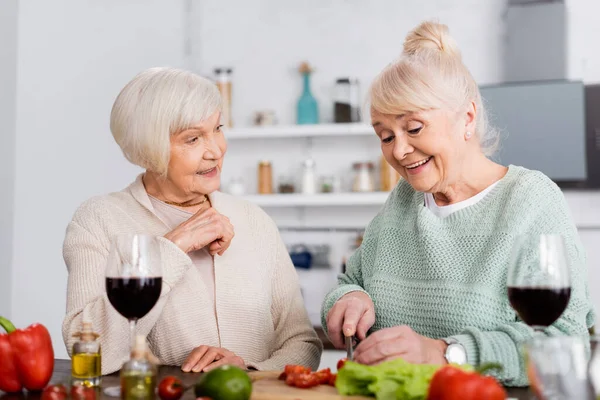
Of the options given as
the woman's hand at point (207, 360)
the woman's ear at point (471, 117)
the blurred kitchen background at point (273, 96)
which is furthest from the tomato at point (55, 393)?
the blurred kitchen background at point (273, 96)

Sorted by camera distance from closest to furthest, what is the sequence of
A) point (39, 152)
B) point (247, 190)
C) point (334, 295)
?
→ 1. point (334, 295)
2. point (39, 152)
3. point (247, 190)

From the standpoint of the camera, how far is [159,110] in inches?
73.5

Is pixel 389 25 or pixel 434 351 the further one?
pixel 389 25

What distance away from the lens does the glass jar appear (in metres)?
4.30

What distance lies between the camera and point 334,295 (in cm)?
180

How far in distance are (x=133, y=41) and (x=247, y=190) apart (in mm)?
1145

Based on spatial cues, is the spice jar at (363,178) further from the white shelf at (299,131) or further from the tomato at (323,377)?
the tomato at (323,377)

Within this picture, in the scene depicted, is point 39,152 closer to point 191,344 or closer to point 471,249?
point 191,344

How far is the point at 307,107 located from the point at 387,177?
63cm

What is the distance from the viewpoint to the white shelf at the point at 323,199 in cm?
416

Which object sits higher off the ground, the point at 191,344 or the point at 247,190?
the point at 247,190

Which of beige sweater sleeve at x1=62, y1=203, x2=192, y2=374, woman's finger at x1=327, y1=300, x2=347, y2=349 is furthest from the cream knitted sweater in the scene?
woman's finger at x1=327, y1=300, x2=347, y2=349

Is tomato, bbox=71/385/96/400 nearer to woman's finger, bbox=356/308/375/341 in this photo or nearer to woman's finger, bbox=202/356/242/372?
woman's finger, bbox=202/356/242/372

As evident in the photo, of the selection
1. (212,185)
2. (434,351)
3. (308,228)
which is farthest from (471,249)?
(308,228)
